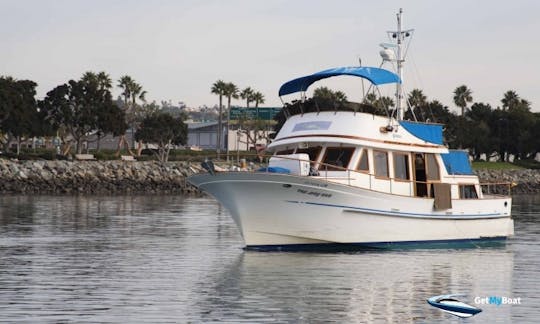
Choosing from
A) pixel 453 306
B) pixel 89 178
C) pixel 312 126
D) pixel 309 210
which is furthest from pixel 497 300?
pixel 89 178

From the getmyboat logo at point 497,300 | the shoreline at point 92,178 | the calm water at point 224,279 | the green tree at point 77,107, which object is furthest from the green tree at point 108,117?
the getmyboat logo at point 497,300

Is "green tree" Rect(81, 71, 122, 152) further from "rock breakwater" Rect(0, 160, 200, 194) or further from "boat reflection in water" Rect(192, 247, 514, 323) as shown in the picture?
"boat reflection in water" Rect(192, 247, 514, 323)

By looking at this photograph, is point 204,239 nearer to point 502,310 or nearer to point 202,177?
point 202,177

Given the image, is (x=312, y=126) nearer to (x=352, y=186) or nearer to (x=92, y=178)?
(x=352, y=186)

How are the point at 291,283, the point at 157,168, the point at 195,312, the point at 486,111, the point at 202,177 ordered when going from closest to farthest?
1. the point at 195,312
2. the point at 291,283
3. the point at 202,177
4. the point at 157,168
5. the point at 486,111

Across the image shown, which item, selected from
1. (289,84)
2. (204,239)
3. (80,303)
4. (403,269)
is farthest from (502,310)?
(204,239)

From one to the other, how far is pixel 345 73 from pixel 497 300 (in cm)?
1137

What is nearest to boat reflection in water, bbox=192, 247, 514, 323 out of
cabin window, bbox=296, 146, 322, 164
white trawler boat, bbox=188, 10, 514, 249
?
white trawler boat, bbox=188, 10, 514, 249

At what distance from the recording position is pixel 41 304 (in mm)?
20047

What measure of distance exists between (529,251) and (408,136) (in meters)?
5.65

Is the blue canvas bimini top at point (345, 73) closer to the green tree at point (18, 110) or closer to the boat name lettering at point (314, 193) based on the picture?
the boat name lettering at point (314, 193)

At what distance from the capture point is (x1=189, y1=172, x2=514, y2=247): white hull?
28.6m

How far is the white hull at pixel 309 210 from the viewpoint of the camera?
1125 inches

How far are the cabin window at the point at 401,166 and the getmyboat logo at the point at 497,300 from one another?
9595 millimetres
